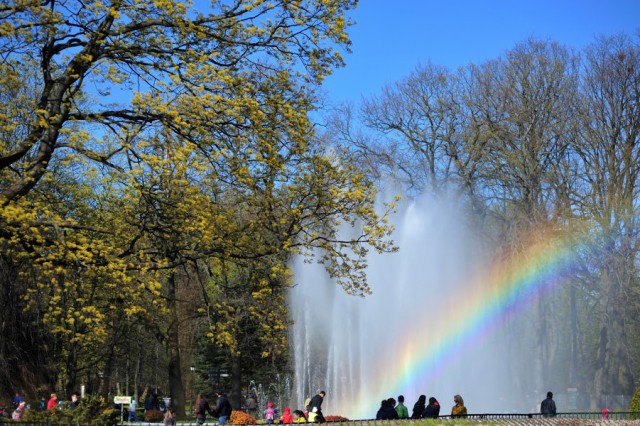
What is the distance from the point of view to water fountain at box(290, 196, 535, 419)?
31.9 metres

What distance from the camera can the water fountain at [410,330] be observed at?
31.9 meters

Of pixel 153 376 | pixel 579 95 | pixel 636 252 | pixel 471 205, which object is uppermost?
pixel 579 95

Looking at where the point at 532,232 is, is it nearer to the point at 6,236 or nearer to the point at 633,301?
the point at 633,301

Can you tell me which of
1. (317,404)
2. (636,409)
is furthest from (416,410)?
(636,409)

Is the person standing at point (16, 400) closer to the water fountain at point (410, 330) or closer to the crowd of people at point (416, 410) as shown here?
the water fountain at point (410, 330)

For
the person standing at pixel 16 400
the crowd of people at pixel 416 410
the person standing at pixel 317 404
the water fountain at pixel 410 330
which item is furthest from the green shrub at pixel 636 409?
the person standing at pixel 16 400

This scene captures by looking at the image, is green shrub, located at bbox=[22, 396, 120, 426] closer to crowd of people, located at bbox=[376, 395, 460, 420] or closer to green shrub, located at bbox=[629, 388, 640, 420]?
crowd of people, located at bbox=[376, 395, 460, 420]

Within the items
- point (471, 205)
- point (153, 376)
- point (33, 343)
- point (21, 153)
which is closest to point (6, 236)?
point (21, 153)

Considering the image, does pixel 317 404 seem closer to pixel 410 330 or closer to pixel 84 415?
pixel 84 415

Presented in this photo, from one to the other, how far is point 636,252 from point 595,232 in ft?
6.87

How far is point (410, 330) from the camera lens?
32.8 m

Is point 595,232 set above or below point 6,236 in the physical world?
above

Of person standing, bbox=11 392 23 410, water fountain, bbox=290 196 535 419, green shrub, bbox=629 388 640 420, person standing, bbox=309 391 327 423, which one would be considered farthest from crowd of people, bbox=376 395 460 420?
person standing, bbox=11 392 23 410

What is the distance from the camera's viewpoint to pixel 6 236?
50.3ft
